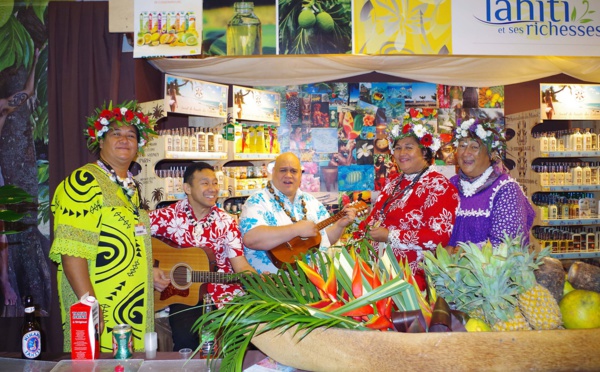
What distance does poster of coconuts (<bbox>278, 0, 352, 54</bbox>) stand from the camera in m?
4.18

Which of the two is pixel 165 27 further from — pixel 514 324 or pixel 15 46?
pixel 514 324

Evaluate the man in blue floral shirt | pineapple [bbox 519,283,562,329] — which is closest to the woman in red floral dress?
the man in blue floral shirt

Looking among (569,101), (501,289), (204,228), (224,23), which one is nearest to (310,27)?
(224,23)

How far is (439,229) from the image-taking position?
12.1ft

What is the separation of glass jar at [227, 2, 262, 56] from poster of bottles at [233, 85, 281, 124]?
6.01 feet

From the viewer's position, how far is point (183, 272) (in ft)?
13.1

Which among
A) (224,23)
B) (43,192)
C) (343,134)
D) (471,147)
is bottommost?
(43,192)

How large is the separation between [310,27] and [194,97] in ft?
5.45

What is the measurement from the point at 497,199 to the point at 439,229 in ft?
1.54

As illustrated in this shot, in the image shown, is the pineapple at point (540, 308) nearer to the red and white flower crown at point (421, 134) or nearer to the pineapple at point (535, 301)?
the pineapple at point (535, 301)

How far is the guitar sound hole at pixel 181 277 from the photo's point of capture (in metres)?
3.97

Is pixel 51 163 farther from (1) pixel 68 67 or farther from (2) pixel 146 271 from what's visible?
(2) pixel 146 271

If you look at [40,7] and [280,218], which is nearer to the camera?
[280,218]

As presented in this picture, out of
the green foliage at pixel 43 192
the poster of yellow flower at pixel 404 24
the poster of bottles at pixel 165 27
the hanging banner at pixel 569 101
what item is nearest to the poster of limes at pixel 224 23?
the poster of bottles at pixel 165 27
